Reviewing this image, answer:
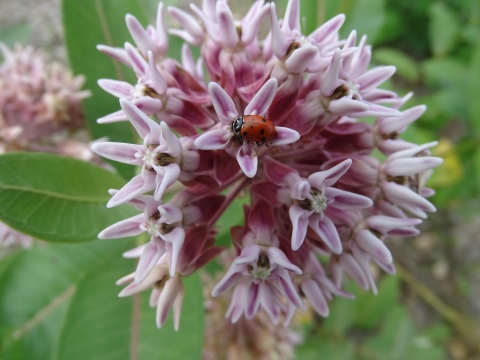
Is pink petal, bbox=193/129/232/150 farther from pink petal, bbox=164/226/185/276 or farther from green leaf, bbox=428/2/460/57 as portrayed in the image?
green leaf, bbox=428/2/460/57

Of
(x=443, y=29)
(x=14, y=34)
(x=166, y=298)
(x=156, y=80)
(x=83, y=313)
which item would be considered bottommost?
(x=83, y=313)

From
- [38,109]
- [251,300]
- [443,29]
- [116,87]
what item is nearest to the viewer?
[251,300]

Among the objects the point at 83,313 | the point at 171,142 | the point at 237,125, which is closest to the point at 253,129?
the point at 237,125

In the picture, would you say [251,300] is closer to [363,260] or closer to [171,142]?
[363,260]

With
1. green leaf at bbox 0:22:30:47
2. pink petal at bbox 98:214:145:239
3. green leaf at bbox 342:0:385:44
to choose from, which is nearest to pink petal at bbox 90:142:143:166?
pink petal at bbox 98:214:145:239

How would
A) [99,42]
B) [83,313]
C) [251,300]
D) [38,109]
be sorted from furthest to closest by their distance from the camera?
[38,109]
[99,42]
[83,313]
[251,300]

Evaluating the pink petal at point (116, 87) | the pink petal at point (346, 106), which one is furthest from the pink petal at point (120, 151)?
the pink petal at point (346, 106)
